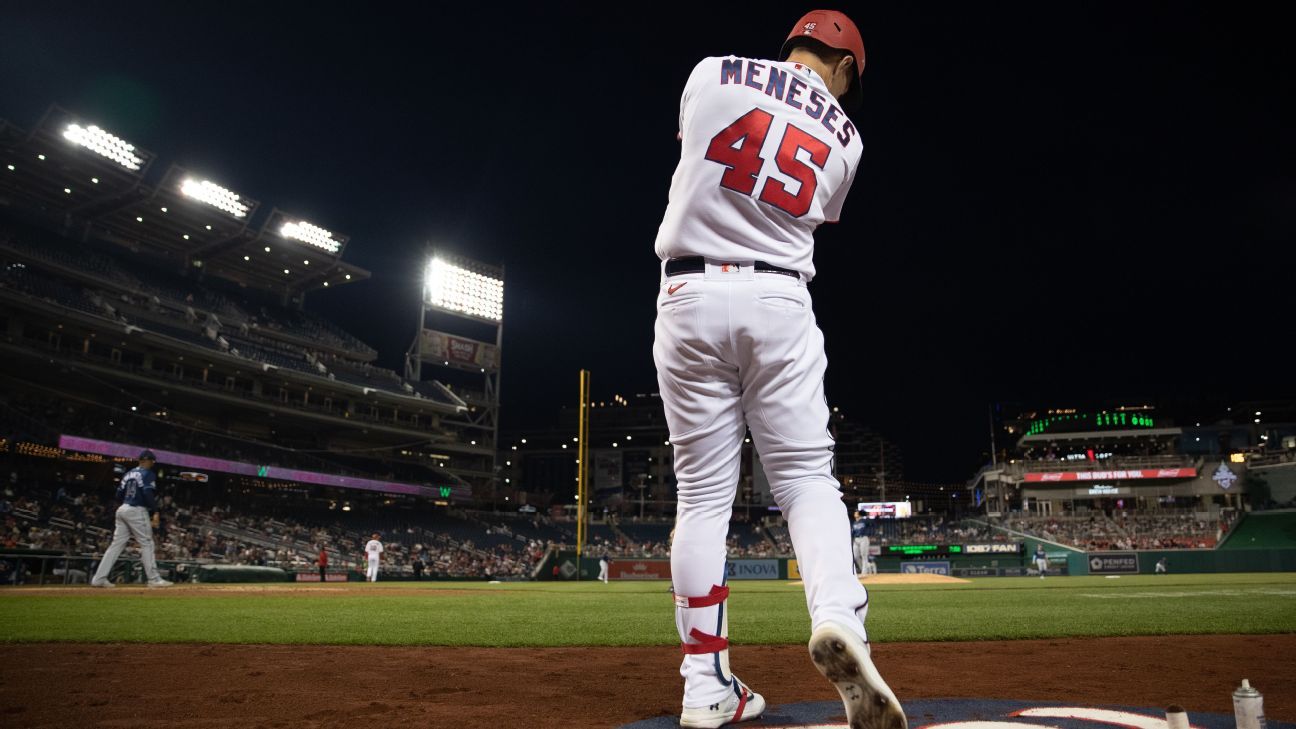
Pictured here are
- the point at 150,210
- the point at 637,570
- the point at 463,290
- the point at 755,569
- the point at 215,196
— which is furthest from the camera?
the point at 463,290

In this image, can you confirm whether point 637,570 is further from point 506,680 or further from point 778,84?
point 778,84

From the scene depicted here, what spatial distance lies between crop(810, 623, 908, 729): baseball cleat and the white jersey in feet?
3.58

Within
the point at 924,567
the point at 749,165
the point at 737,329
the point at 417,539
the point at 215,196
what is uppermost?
the point at 215,196

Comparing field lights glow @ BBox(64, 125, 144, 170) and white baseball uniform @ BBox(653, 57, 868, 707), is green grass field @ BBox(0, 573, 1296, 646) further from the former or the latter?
field lights glow @ BBox(64, 125, 144, 170)

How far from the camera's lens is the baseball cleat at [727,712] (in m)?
2.08

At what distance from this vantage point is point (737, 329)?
7.22 ft

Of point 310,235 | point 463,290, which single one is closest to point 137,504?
point 310,235

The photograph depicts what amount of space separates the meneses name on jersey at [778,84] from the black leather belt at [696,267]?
514mm

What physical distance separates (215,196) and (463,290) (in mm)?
15812

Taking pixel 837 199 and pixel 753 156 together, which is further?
pixel 837 199

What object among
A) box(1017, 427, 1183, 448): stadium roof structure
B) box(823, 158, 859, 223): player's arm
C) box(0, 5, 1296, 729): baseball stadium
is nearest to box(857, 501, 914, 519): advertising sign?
A: box(0, 5, 1296, 729): baseball stadium

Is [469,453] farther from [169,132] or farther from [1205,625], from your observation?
[1205,625]

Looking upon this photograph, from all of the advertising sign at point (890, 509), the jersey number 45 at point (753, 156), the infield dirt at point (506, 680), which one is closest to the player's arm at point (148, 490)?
the infield dirt at point (506, 680)

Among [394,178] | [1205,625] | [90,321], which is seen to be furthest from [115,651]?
[394,178]
